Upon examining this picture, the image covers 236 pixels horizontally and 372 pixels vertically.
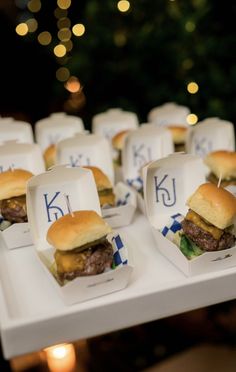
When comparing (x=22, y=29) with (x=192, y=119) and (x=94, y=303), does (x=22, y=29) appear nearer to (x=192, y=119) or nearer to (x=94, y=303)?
(x=192, y=119)

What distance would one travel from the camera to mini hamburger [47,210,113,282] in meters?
1.63

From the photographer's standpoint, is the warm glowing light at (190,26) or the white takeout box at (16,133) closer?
the white takeout box at (16,133)

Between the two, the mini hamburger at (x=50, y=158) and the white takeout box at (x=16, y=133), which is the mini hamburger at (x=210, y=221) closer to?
the mini hamburger at (x=50, y=158)

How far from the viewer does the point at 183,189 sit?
2102mm

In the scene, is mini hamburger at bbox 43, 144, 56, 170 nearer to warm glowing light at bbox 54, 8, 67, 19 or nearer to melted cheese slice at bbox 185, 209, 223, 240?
melted cheese slice at bbox 185, 209, 223, 240

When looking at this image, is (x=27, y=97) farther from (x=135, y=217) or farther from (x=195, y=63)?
(x=135, y=217)

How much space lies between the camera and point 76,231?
1.63m

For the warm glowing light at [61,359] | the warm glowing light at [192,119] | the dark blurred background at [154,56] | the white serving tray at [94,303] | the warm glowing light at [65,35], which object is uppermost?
the warm glowing light at [65,35]

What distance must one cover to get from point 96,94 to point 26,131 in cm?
135

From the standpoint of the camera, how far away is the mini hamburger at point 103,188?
2256 millimetres

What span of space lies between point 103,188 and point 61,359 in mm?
1299

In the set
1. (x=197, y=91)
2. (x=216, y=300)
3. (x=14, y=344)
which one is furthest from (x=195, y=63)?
(x=14, y=344)

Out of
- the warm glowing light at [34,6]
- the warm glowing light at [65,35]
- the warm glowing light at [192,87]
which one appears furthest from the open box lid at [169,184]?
the warm glowing light at [34,6]

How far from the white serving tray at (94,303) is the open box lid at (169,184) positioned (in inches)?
9.1
